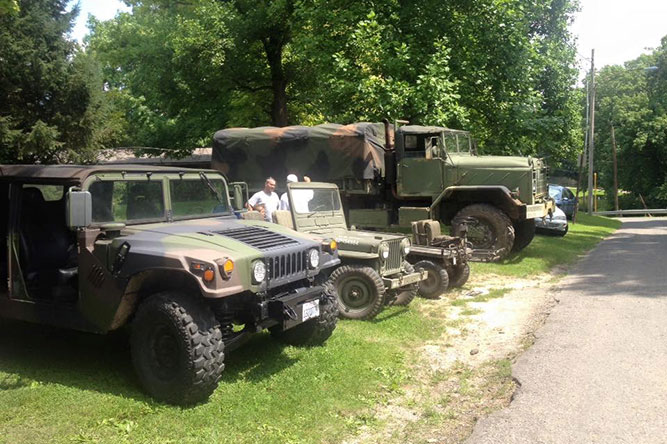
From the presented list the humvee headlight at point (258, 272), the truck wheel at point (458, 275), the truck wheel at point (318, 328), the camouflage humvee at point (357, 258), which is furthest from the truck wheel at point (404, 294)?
the humvee headlight at point (258, 272)

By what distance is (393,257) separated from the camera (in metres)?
8.01

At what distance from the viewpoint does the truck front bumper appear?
764 cm

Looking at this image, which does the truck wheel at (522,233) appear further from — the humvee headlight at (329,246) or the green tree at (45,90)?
the green tree at (45,90)

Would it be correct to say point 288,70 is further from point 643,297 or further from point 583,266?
point 643,297

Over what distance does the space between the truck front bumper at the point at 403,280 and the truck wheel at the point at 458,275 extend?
1833mm

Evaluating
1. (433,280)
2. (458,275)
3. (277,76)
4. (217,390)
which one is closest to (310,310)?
(217,390)

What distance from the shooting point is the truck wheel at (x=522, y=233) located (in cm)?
1362

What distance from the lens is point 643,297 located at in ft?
30.1

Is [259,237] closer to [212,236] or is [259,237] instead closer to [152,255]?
[212,236]

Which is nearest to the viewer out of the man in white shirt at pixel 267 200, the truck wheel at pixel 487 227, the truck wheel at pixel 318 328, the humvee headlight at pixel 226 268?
the humvee headlight at pixel 226 268

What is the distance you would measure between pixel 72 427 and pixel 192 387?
90 cm

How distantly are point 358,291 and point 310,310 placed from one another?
86.2 inches

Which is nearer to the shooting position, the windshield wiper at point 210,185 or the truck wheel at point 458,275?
the windshield wiper at point 210,185

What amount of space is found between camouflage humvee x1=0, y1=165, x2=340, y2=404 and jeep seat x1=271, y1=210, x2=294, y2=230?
1252 millimetres
